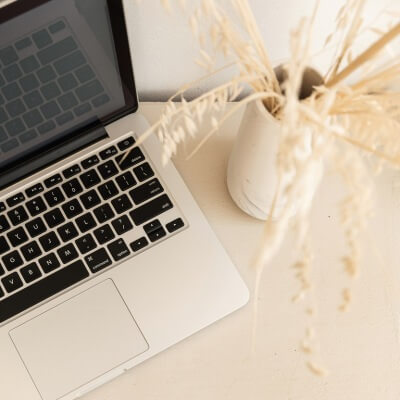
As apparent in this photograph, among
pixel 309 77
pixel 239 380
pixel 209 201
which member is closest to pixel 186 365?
pixel 239 380

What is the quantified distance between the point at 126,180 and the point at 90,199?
0.05 metres

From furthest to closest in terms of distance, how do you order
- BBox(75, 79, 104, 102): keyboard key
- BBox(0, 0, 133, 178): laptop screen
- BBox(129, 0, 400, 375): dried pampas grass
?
BBox(75, 79, 104, 102): keyboard key → BBox(0, 0, 133, 178): laptop screen → BBox(129, 0, 400, 375): dried pampas grass

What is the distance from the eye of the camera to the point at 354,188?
1.04 feet

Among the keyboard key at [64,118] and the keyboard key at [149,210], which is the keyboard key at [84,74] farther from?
the keyboard key at [149,210]

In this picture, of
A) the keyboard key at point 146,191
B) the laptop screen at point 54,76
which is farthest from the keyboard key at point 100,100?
the keyboard key at point 146,191

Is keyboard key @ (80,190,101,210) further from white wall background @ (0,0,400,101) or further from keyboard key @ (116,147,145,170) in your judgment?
white wall background @ (0,0,400,101)

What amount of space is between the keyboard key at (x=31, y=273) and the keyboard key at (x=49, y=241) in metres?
0.02

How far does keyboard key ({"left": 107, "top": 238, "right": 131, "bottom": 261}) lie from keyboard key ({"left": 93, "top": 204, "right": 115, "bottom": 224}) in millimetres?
28

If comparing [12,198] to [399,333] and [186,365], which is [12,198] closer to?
[186,365]

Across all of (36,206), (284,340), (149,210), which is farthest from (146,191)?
(284,340)

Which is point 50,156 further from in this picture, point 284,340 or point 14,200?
point 284,340

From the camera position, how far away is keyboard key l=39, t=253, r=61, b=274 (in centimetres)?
60

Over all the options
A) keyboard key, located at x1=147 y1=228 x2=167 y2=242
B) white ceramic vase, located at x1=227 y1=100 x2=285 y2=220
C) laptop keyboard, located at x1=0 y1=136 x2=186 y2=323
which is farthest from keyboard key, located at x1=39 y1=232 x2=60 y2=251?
white ceramic vase, located at x1=227 y1=100 x2=285 y2=220

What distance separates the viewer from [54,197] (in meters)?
0.61
